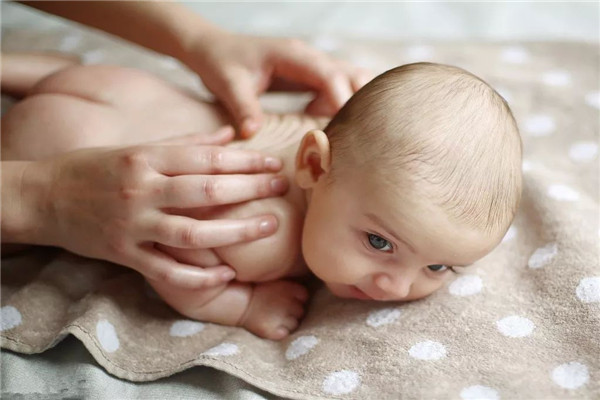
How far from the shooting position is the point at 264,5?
1811mm

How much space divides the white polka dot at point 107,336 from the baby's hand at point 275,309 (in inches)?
7.7

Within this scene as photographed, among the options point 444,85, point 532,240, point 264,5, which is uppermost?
point 444,85

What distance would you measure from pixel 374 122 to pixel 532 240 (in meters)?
0.36

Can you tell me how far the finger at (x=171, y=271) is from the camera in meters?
0.99

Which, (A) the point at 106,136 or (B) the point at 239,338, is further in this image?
(A) the point at 106,136

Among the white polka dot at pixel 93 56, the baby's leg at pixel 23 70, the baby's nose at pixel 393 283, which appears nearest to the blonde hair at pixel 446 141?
the baby's nose at pixel 393 283

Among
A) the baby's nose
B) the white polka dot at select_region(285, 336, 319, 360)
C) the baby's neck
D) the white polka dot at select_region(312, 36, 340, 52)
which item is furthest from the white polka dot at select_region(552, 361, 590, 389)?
the white polka dot at select_region(312, 36, 340, 52)

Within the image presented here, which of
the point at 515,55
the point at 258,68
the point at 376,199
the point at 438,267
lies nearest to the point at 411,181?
the point at 376,199

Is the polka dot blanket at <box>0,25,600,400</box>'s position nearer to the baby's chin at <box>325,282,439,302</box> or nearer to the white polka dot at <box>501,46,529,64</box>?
the baby's chin at <box>325,282,439,302</box>

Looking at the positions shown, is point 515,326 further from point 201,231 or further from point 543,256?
point 201,231

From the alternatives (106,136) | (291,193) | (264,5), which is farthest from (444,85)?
(264,5)

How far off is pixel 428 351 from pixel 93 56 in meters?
1.10

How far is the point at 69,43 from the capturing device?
163 cm

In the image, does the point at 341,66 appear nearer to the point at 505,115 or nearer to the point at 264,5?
the point at 505,115
